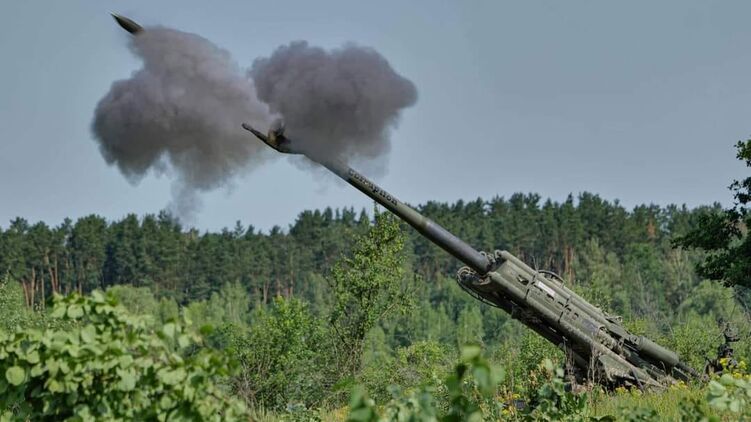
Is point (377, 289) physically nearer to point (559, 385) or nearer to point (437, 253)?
point (559, 385)

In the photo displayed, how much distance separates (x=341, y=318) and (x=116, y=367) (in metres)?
35.0

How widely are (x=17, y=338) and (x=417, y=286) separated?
113ft

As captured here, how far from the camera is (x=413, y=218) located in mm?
17672

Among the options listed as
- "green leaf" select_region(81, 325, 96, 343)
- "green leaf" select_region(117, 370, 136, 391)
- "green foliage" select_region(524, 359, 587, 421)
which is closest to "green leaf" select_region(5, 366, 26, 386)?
"green leaf" select_region(81, 325, 96, 343)

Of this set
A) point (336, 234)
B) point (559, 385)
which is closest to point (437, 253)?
point (336, 234)

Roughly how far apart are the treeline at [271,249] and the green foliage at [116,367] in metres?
110

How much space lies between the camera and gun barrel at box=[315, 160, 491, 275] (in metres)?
17.0

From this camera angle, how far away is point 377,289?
39.1 meters

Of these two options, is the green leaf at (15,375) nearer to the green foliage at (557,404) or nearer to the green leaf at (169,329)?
the green leaf at (169,329)

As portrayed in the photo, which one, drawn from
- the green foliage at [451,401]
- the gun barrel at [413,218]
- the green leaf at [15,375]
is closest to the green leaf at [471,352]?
the green foliage at [451,401]

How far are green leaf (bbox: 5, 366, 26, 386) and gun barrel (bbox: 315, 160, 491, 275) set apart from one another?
1108 centimetres

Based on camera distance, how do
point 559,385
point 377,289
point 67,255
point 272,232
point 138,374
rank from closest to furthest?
point 138,374
point 559,385
point 377,289
point 67,255
point 272,232

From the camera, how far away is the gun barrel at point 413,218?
1697 centimetres

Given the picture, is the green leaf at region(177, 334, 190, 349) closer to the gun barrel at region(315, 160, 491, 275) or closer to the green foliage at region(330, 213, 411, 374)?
the gun barrel at region(315, 160, 491, 275)
